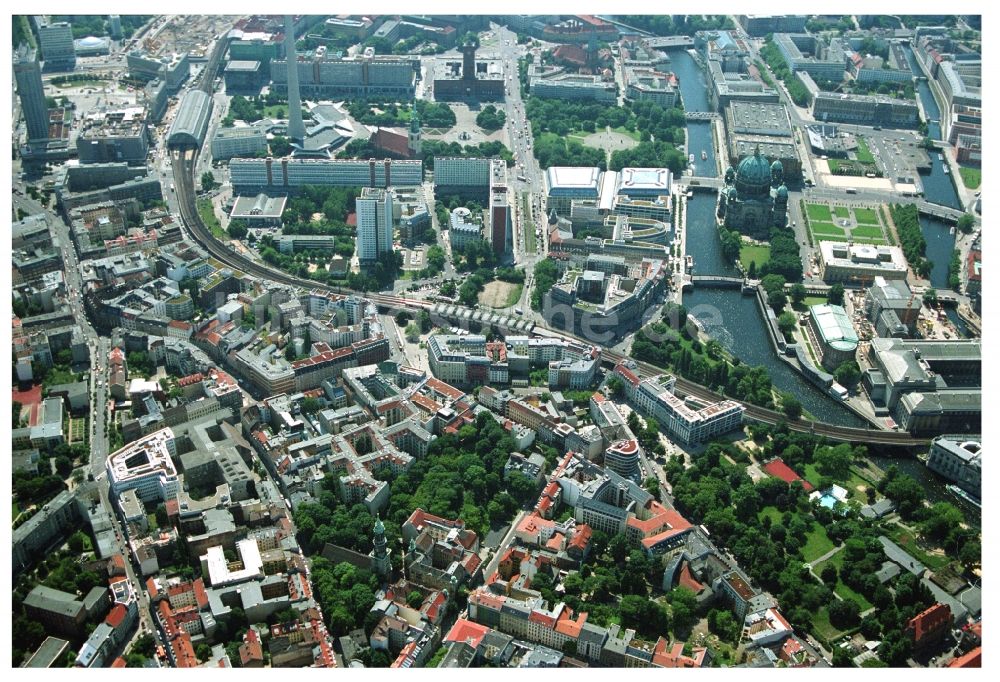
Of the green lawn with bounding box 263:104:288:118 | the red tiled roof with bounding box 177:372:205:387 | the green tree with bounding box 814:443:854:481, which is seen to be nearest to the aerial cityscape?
the green tree with bounding box 814:443:854:481

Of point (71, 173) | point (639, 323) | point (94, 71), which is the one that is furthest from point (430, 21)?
point (639, 323)

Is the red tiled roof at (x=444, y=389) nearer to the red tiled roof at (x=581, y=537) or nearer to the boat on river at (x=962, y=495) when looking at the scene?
the red tiled roof at (x=581, y=537)

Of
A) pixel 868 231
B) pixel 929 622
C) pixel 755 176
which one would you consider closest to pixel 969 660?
pixel 929 622

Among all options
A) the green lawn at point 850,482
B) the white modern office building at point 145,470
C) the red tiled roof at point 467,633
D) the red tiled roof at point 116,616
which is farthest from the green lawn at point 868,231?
the red tiled roof at point 116,616

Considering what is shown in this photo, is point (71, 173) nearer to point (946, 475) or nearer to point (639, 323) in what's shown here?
point (639, 323)

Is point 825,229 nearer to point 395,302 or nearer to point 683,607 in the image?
point 395,302

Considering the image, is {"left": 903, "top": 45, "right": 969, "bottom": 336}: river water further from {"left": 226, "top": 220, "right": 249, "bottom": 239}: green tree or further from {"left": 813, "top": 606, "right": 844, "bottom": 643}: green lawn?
{"left": 226, "top": 220, "right": 249, "bottom": 239}: green tree
